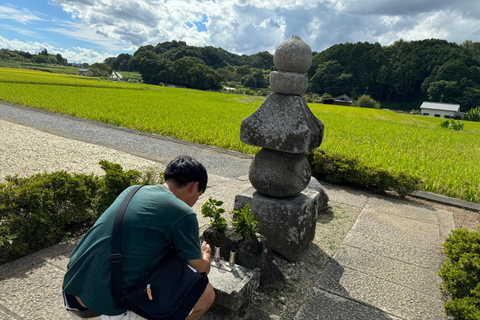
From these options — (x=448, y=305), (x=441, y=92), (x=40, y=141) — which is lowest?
(x=40, y=141)

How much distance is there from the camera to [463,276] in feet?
9.87

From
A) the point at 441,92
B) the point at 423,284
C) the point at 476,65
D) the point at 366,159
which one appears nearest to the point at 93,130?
the point at 366,159

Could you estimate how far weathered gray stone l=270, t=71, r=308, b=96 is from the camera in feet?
12.1

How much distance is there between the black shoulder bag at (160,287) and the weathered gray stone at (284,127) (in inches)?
80.1

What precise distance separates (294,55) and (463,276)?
3027 millimetres

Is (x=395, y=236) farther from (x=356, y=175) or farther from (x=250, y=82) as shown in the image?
(x=250, y=82)

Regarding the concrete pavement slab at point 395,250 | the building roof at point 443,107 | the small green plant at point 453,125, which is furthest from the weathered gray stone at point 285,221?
the building roof at point 443,107

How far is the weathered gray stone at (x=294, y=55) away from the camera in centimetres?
365

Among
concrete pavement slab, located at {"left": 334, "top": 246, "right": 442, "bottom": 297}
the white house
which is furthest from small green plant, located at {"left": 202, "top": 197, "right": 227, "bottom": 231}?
the white house

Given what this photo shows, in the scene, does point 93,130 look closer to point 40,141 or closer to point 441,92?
point 40,141

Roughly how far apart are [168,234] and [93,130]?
12074 millimetres

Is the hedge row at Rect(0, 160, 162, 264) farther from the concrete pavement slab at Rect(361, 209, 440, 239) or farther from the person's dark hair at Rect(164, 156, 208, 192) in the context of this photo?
the concrete pavement slab at Rect(361, 209, 440, 239)

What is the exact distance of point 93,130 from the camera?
12.3 m

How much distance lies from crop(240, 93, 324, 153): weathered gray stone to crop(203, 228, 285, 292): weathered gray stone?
3.82ft
